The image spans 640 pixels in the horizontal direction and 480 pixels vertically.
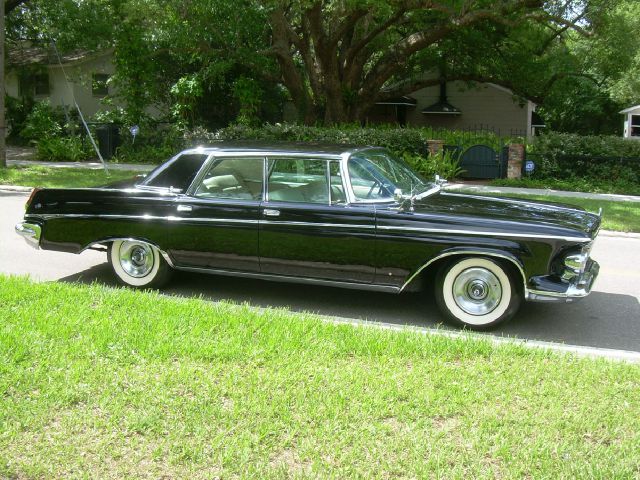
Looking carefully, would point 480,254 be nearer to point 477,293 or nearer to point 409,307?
point 477,293

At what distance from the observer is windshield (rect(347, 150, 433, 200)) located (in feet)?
20.6

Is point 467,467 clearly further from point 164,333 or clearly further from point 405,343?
point 164,333

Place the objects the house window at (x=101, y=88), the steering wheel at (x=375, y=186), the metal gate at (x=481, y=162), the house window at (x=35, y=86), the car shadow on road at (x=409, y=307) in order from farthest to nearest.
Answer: the house window at (x=35, y=86)
the house window at (x=101, y=88)
the metal gate at (x=481, y=162)
the steering wheel at (x=375, y=186)
the car shadow on road at (x=409, y=307)

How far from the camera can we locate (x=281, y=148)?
6.66 metres

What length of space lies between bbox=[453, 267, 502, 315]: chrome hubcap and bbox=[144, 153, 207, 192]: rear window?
2.77 m

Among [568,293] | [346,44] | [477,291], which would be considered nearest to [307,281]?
[477,291]

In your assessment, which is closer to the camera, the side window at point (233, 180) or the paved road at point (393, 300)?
the paved road at point (393, 300)

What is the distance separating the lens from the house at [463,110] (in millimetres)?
30359

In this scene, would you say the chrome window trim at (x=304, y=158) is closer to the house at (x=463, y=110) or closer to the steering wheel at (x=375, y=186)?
the steering wheel at (x=375, y=186)

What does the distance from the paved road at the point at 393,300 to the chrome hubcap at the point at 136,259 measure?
31 cm

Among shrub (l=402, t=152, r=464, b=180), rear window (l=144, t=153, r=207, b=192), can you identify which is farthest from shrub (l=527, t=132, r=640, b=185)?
rear window (l=144, t=153, r=207, b=192)

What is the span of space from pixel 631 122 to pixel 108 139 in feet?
83.8

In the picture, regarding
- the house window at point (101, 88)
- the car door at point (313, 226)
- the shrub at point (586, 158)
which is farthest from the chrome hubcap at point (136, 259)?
the house window at point (101, 88)

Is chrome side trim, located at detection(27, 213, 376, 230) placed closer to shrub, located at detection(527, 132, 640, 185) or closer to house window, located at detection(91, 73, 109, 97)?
shrub, located at detection(527, 132, 640, 185)
